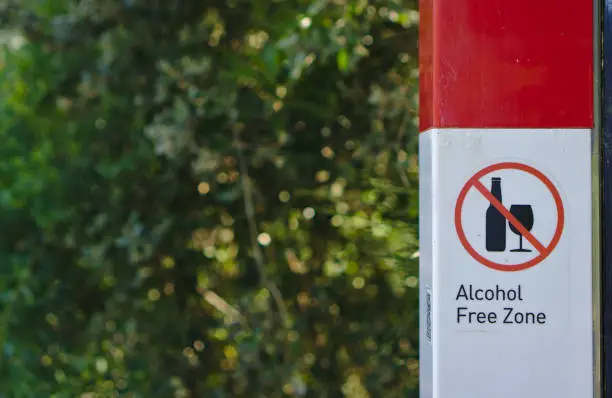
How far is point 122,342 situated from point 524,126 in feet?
7.78

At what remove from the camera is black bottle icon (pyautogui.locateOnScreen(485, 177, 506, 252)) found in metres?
1.94

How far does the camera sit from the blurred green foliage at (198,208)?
12.0 feet

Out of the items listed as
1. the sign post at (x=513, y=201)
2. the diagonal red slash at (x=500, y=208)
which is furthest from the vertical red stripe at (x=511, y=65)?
the diagonal red slash at (x=500, y=208)

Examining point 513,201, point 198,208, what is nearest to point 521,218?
point 513,201

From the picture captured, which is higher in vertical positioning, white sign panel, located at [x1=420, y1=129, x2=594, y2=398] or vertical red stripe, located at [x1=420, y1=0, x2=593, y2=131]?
vertical red stripe, located at [x1=420, y1=0, x2=593, y2=131]

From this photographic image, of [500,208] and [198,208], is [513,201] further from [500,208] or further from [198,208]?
[198,208]

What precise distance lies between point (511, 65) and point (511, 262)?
1.33 ft

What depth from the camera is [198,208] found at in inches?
151

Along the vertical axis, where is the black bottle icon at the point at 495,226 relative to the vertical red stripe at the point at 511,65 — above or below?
below

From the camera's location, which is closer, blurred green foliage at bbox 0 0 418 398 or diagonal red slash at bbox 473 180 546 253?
diagonal red slash at bbox 473 180 546 253

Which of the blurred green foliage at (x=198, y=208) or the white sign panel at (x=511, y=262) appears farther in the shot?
the blurred green foliage at (x=198, y=208)

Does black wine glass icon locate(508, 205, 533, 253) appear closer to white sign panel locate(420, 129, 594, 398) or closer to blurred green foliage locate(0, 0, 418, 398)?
white sign panel locate(420, 129, 594, 398)

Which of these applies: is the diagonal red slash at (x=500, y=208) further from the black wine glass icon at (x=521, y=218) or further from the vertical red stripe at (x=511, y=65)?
the vertical red stripe at (x=511, y=65)

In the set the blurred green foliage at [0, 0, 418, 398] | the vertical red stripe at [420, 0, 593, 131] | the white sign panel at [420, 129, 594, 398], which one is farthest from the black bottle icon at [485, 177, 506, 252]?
the blurred green foliage at [0, 0, 418, 398]
